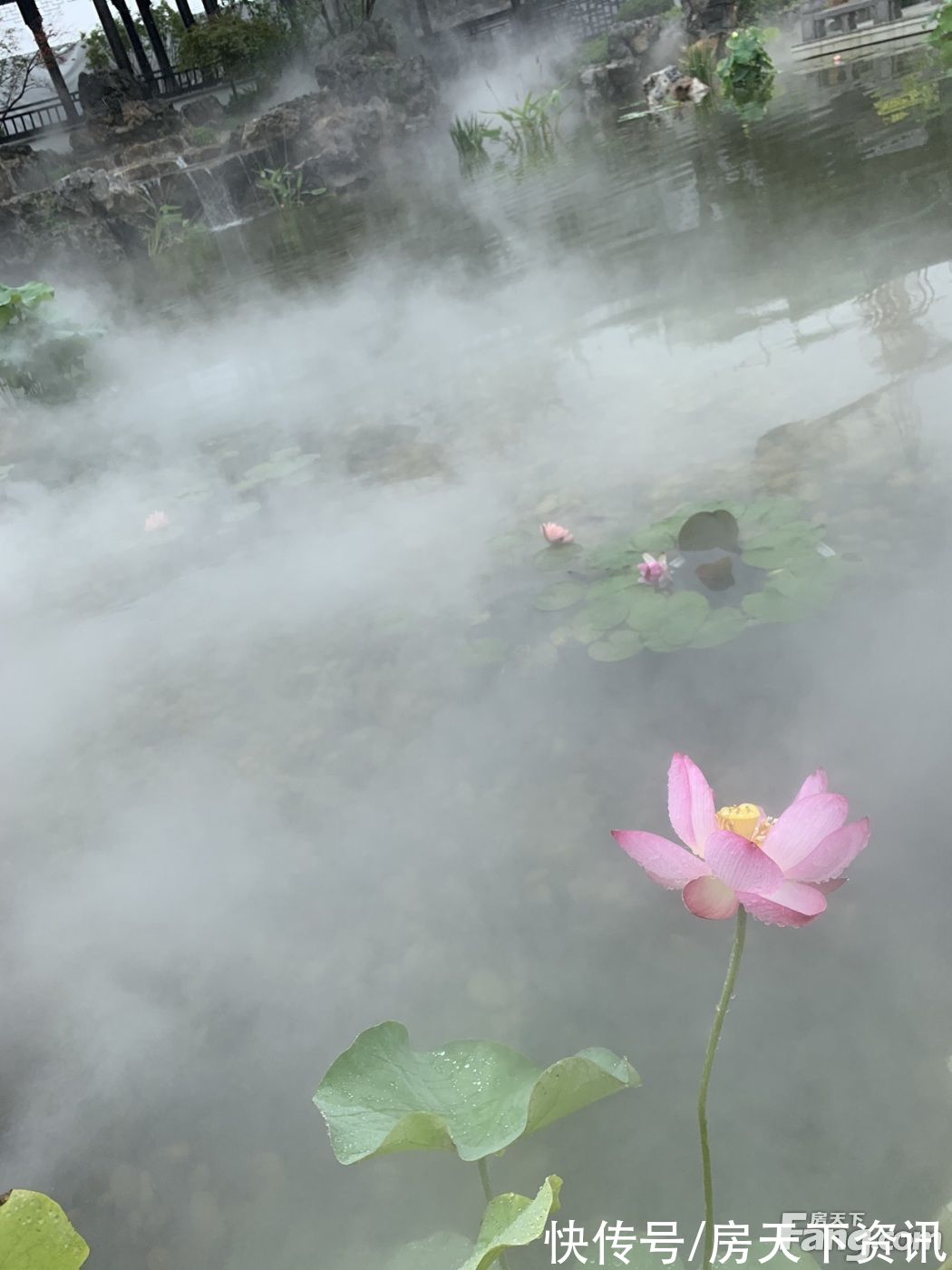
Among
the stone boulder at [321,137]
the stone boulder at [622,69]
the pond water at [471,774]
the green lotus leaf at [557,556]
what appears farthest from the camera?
the stone boulder at [622,69]

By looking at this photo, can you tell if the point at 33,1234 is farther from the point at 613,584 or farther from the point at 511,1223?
the point at 613,584

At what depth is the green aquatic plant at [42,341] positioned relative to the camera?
425 centimetres

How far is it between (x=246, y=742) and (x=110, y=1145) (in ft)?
2.30

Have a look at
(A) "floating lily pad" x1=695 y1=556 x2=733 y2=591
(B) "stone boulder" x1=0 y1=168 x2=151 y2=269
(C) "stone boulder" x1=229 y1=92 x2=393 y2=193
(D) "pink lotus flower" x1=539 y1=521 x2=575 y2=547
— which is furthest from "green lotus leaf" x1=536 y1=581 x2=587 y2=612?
(C) "stone boulder" x1=229 y1=92 x2=393 y2=193

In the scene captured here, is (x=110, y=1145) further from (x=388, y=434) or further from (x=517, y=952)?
(x=388, y=434)

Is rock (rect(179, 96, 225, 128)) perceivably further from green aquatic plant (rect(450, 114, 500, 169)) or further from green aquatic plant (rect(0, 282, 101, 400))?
green aquatic plant (rect(0, 282, 101, 400))

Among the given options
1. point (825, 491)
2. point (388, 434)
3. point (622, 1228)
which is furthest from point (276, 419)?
point (622, 1228)

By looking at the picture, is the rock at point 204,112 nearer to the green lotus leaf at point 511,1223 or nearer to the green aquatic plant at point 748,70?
the green aquatic plant at point 748,70

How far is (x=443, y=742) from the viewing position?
A: 4.66 ft

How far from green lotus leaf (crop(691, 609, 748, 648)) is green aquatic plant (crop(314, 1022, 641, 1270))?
81 centimetres

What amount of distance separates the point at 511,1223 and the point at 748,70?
8.80m

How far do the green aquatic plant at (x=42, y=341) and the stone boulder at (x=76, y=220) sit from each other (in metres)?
7.56

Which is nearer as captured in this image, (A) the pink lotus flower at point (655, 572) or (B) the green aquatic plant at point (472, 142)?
(A) the pink lotus flower at point (655, 572)

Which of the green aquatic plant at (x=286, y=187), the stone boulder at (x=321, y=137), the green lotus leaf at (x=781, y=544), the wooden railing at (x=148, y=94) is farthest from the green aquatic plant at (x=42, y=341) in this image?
the wooden railing at (x=148, y=94)
